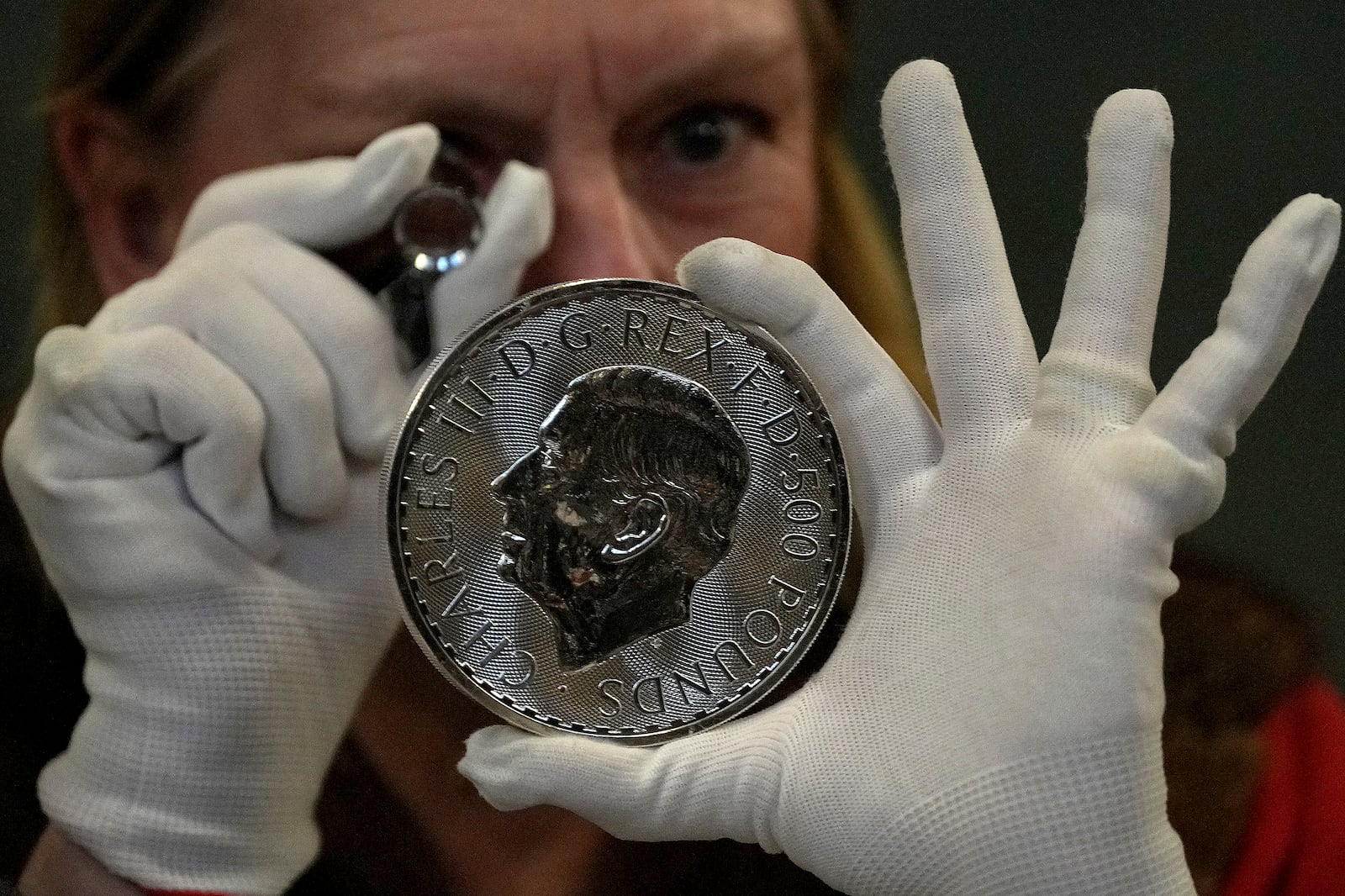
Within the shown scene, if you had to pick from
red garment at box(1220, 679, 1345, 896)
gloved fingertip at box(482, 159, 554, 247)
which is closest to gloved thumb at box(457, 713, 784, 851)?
gloved fingertip at box(482, 159, 554, 247)

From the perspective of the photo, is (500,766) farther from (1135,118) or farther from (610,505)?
(1135,118)

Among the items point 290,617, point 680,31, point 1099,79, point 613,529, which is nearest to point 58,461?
point 290,617

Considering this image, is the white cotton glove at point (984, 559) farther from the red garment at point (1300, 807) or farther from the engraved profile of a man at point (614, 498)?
the red garment at point (1300, 807)

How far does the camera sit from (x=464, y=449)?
592 millimetres

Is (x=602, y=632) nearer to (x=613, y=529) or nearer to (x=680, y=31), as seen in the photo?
(x=613, y=529)

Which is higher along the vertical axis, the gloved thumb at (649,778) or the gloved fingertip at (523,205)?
the gloved fingertip at (523,205)

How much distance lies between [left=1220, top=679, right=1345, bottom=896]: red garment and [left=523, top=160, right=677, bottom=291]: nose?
2.10 ft

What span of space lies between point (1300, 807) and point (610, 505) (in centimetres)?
68

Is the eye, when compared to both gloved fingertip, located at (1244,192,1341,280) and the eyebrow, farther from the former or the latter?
gloved fingertip, located at (1244,192,1341,280)

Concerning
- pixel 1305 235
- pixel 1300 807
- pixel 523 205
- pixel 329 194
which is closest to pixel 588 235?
pixel 523 205

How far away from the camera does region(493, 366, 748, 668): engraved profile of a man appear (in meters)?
0.60

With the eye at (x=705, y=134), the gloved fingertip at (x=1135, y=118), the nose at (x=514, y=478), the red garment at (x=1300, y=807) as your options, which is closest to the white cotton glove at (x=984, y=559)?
the gloved fingertip at (x=1135, y=118)

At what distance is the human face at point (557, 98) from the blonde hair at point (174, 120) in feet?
0.09

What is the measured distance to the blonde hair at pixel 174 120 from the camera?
0.79 meters
